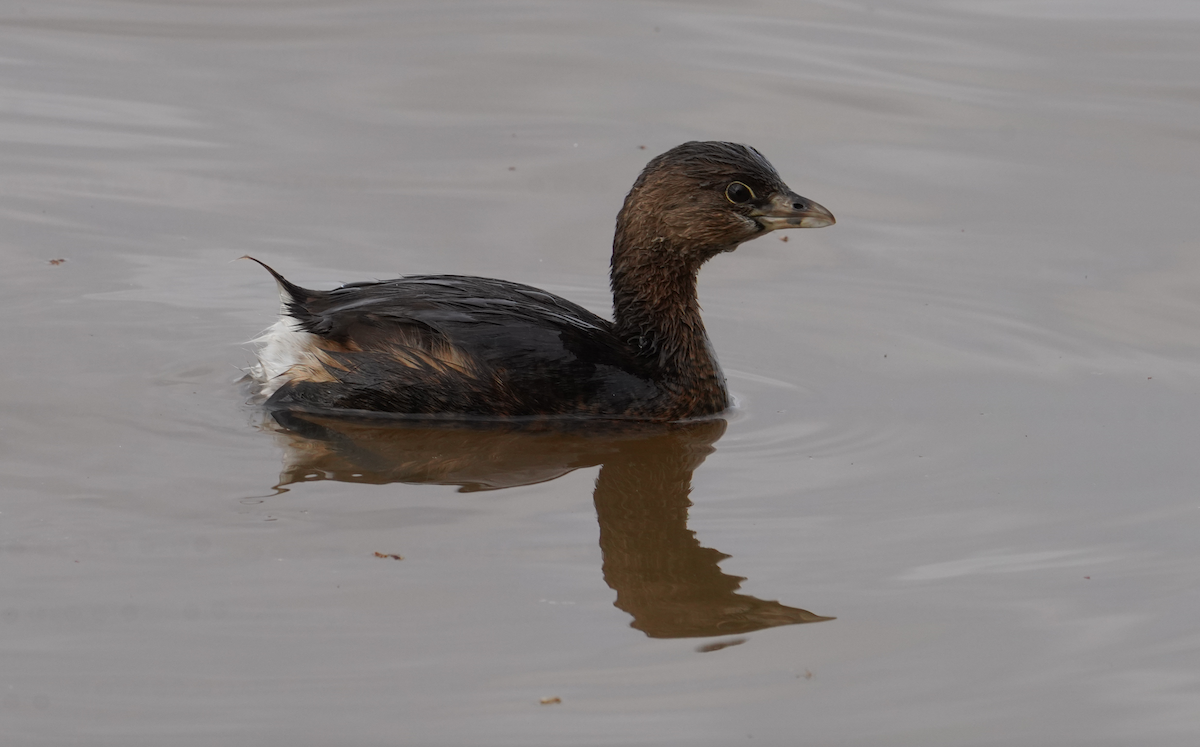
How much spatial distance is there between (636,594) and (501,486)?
0.90m

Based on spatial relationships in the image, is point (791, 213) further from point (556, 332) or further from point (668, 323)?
point (556, 332)

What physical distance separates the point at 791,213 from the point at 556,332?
113 cm

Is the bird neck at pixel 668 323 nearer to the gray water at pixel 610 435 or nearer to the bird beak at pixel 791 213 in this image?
the gray water at pixel 610 435

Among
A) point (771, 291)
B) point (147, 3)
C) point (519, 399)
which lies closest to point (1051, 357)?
point (771, 291)

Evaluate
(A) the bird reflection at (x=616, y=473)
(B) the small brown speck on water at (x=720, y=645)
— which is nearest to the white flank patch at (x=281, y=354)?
(A) the bird reflection at (x=616, y=473)

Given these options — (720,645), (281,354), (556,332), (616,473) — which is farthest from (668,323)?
(720,645)

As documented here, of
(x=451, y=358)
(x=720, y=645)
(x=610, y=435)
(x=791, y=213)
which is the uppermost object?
(x=791, y=213)

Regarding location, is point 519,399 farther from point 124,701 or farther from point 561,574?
point 124,701

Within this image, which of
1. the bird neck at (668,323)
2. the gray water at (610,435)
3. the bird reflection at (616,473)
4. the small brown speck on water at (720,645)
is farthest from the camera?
the bird neck at (668,323)

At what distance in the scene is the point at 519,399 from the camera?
6.28m

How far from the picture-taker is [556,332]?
633 centimetres

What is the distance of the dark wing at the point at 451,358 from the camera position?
6.24 m

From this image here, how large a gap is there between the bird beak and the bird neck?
1.24 feet

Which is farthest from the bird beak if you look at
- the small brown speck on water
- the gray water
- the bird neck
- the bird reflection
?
the small brown speck on water
